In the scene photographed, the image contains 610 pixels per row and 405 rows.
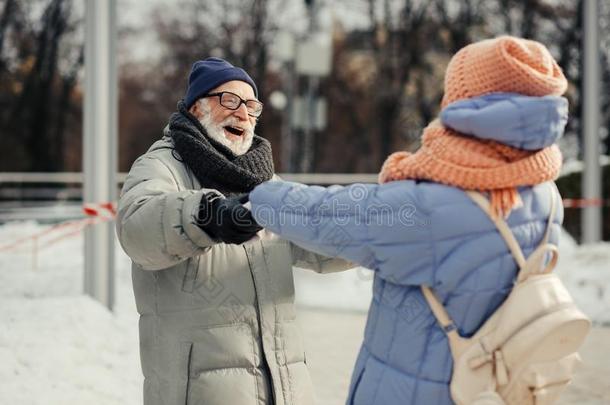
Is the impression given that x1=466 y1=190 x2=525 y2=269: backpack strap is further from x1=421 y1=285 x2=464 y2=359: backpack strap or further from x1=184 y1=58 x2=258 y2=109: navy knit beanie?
x1=184 y1=58 x2=258 y2=109: navy knit beanie

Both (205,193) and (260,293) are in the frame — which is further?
(260,293)

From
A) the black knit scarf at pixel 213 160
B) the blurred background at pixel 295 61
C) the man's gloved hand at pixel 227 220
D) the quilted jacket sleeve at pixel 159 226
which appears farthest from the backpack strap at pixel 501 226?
the blurred background at pixel 295 61

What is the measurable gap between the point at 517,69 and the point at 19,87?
26.2 m

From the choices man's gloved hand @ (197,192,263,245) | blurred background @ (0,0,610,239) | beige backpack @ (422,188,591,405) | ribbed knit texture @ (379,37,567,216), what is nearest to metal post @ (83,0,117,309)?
man's gloved hand @ (197,192,263,245)

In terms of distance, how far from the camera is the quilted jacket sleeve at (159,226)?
2.09m

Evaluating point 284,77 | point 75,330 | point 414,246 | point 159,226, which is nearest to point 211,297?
point 159,226

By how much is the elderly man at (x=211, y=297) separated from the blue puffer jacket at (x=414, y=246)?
0.31 metres

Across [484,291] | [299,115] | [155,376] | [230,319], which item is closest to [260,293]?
A: [230,319]

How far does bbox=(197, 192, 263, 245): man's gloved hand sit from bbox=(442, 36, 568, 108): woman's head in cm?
59

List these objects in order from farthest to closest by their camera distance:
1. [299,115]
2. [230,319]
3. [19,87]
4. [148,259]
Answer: [19,87], [299,115], [230,319], [148,259]

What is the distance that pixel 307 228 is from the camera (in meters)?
1.90

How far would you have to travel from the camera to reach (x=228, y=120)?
258cm

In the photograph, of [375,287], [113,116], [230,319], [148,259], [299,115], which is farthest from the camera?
[299,115]

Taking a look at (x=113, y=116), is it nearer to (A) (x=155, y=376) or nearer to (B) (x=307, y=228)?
(A) (x=155, y=376)
